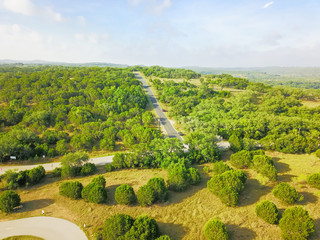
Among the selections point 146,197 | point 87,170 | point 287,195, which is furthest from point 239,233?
point 87,170

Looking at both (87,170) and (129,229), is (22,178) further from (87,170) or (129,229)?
(129,229)

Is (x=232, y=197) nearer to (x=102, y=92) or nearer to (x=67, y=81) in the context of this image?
(x=102, y=92)

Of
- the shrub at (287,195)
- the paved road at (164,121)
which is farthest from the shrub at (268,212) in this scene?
the paved road at (164,121)

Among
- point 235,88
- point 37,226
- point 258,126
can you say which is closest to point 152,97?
point 235,88

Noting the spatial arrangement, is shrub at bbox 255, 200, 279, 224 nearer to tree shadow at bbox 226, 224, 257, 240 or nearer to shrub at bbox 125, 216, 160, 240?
tree shadow at bbox 226, 224, 257, 240

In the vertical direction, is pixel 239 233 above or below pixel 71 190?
below

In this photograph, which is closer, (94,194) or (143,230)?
(143,230)

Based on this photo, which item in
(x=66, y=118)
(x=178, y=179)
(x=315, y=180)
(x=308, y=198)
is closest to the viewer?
(x=308, y=198)
